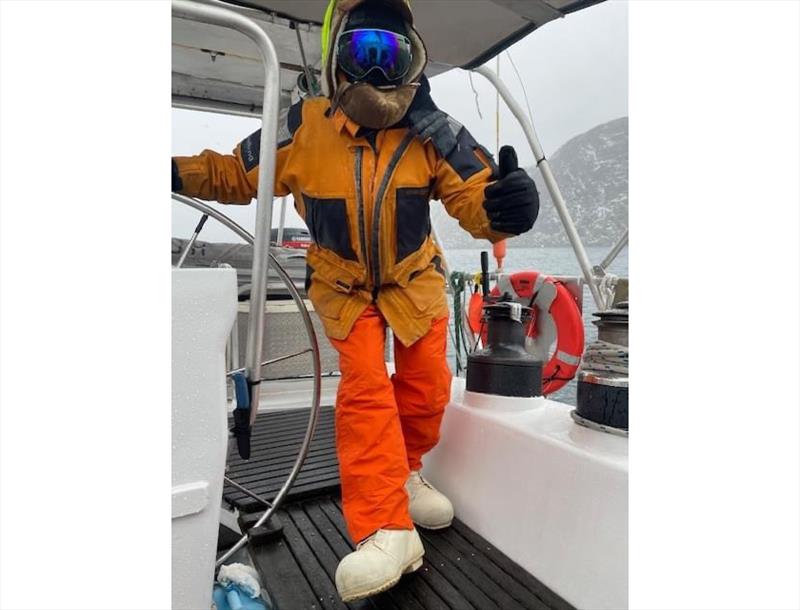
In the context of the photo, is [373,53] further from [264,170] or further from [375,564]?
[375,564]

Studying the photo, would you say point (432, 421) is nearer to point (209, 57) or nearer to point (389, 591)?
point (389, 591)

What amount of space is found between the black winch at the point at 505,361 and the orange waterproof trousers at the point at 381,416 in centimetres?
13

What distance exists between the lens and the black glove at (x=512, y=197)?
54.7 inches

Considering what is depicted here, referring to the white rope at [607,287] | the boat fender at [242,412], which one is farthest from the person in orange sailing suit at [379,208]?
the white rope at [607,287]

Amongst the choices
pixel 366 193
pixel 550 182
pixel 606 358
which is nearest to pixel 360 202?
pixel 366 193

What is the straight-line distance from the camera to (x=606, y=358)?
1.27 metres

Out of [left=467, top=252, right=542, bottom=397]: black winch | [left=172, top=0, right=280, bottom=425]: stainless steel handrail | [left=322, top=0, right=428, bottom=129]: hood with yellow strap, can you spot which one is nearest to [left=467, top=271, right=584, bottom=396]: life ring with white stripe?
[left=467, top=252, right=542, bottom=397]: black winch

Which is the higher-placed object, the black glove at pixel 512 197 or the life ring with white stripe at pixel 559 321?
the black glove at pixel 512 197

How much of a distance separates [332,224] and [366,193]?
0.40 feet

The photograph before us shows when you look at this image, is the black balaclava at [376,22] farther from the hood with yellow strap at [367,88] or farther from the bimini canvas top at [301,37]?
the bimini canvas top at [301,37]

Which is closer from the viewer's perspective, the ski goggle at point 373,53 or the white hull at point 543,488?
the white hull at point 543,488
